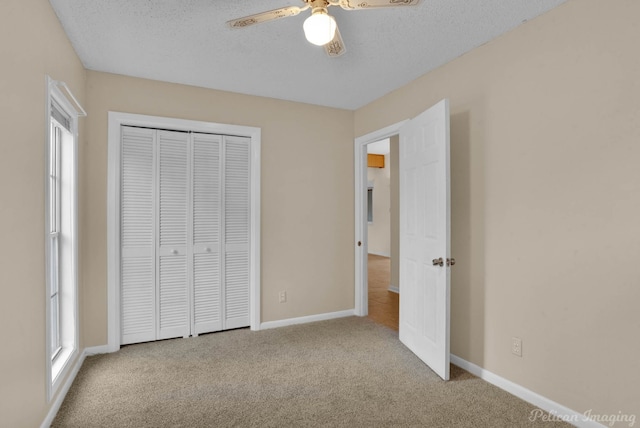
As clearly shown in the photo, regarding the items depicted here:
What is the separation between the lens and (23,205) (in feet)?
5.26

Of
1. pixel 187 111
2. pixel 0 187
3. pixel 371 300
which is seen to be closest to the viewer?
pixel 0 187

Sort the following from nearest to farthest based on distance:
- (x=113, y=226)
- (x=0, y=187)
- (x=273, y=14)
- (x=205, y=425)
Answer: (x=0, y=187)
(x=273, y=14)
(x=205, y=425)
(x=113, y=226)

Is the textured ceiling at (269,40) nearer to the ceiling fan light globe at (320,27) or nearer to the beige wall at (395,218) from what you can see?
the ceiling fan light globe at (320,27)

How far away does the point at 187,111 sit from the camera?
3.26 meters

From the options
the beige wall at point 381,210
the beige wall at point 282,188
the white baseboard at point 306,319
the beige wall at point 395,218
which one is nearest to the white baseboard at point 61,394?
the beige wall at point 282,188

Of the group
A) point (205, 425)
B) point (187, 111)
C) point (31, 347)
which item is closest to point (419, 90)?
point (187, 111)

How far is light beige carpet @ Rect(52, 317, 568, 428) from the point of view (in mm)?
1998

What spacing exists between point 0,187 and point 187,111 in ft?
6.86

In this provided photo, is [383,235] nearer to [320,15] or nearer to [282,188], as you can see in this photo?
[282,188]

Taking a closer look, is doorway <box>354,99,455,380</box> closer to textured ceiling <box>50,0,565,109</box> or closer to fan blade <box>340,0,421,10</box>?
textured ceiling <box>50,0,565,109</box>

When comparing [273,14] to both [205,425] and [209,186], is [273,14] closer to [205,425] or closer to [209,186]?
[209,186]

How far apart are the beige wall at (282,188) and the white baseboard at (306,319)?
0.16ft

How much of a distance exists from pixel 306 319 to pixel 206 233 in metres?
1.49

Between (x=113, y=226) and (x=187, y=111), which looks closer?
(x=113, y=226)
